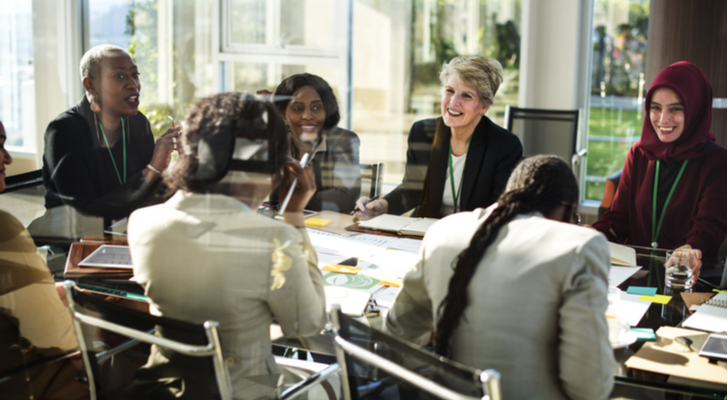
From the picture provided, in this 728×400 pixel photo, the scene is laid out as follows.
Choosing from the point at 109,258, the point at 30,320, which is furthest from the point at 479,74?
the point at 30,320

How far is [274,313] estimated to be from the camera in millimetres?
1344

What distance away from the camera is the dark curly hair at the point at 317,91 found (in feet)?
4.35

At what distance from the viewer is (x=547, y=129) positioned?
2.12 metres

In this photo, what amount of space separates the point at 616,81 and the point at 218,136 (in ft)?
3.64

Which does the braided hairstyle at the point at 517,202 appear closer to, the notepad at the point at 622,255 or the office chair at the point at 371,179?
the notepad at the point at 622,255

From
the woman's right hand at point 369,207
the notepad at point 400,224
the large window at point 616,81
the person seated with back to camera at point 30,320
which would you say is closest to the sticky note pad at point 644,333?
the large window at point 616,81

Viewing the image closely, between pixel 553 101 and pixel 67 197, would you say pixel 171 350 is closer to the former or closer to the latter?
pixel 67 197

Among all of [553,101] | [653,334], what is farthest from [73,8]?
[653,334]

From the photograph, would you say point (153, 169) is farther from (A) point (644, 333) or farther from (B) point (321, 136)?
(A) point (644, 333)

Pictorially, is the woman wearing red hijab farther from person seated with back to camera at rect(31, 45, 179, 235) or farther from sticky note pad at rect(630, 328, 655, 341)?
person seated with back to camera at rect(31, 45, 179, 235)

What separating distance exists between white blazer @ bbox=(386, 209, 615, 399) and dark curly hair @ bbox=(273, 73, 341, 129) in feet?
1.25

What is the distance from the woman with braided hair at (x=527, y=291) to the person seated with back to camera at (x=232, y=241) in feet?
1.10

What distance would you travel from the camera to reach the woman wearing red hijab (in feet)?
3.95

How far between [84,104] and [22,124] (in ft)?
0.91
